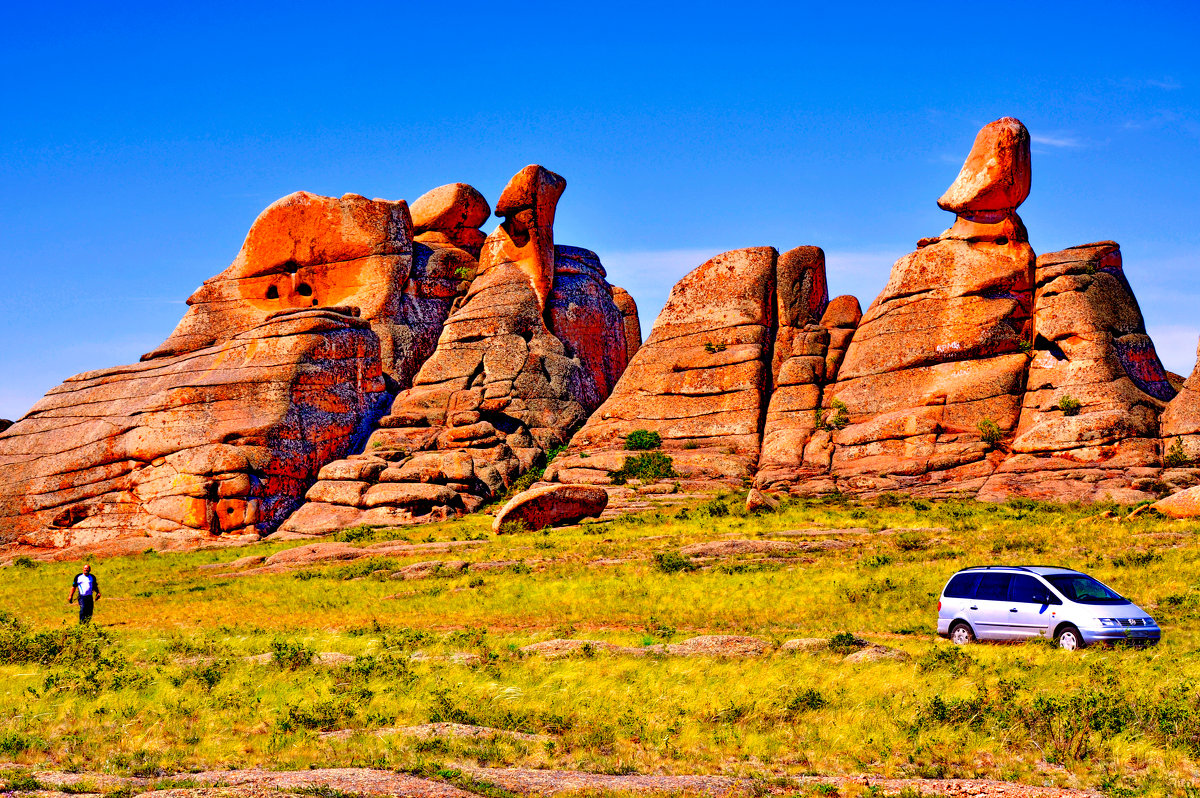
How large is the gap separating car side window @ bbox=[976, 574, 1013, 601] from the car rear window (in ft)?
0.62

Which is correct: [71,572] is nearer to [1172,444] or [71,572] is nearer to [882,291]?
[882,291]

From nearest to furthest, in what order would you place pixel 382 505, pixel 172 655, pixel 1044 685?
pixel 1044 685 → pixel 172 655 → pixel 382 505

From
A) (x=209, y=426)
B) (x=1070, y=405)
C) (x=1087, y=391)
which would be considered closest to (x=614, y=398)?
(x=209, y=426)

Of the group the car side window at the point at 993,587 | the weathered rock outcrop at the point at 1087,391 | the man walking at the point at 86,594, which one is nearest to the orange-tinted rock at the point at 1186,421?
the weathered rock outcrop at the point at 1087,391

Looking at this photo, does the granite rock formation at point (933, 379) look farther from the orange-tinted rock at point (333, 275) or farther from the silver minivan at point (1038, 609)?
the silver minivan at point (1038, 609)

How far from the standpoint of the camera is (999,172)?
197 feet

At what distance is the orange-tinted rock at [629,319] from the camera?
96250mm

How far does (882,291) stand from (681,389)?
13428 mm

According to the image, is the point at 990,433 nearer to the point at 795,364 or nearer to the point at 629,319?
the point at 795,364

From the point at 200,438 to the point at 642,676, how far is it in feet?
152

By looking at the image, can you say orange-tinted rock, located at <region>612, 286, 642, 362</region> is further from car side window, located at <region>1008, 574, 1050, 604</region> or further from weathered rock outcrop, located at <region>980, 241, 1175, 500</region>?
car side window, located at <region>1008, 574, 1050, 604</region>

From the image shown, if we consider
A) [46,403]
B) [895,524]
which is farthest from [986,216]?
[46,403]

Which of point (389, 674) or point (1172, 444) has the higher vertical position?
point (1172, 444)

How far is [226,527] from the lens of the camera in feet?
187
